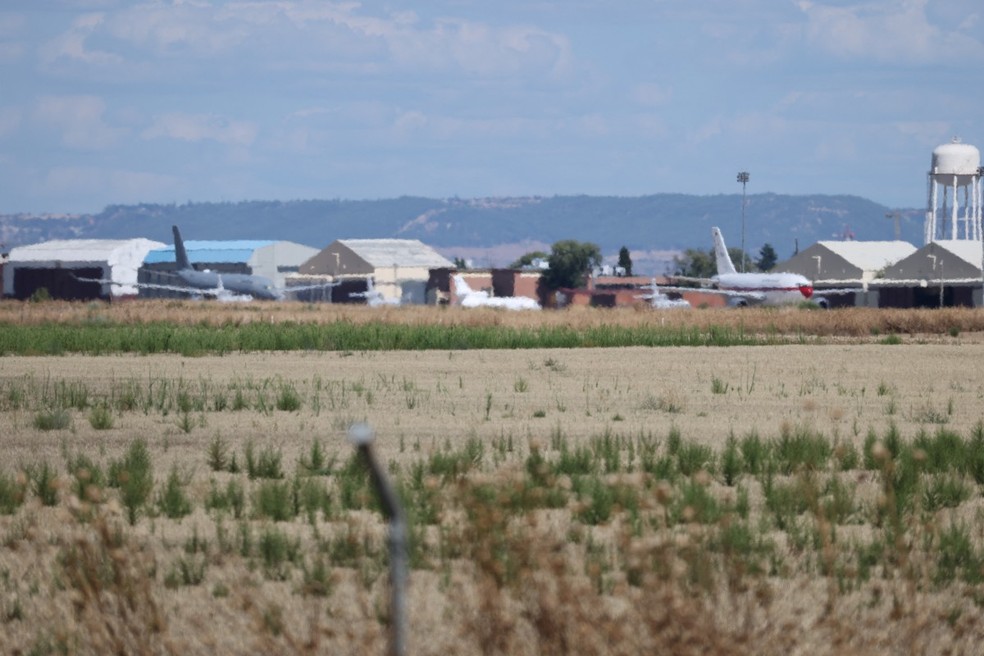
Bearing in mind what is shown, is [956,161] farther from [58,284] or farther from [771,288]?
[58,284]

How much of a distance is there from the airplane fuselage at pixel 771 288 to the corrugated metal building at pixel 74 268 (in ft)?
195

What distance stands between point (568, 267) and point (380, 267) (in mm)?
18120

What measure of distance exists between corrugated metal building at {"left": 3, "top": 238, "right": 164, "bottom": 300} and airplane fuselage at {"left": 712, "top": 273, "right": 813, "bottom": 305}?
195 feet

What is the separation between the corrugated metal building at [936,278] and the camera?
4240 inches

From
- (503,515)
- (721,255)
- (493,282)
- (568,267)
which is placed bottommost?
(503,515)

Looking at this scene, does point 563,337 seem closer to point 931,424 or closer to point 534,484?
point 931,424

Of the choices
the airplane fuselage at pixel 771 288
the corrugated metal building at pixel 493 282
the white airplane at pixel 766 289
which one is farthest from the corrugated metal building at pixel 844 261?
the airplane fuselage at pixel 771 288

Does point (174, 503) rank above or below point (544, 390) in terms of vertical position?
below

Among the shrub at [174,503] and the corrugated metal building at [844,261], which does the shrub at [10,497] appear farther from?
the corrugated metal building at [844,261]

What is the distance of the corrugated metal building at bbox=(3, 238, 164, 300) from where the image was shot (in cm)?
14100

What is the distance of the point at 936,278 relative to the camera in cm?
11144

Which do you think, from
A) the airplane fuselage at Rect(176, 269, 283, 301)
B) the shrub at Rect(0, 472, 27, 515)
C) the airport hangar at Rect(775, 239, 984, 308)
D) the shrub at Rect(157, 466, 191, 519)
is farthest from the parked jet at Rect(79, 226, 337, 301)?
the shrub at Rect(157, 466, 191, 519)

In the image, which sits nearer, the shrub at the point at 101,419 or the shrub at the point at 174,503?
the shrub at the point at 174,503

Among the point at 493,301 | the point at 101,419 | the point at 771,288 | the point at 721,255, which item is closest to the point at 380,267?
the point at 721,255
